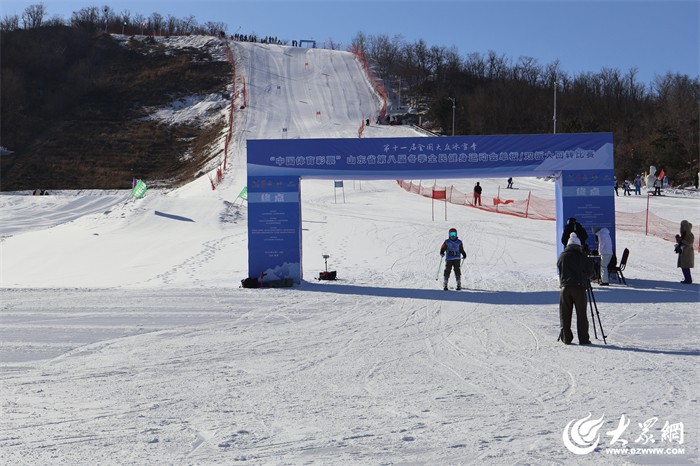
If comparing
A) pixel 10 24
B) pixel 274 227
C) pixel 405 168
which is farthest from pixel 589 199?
pixel 10 24

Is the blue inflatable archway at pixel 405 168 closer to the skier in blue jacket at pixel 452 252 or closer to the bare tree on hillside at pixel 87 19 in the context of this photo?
the skier in blue jacket at pixel 452 252

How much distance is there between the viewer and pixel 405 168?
669 inches

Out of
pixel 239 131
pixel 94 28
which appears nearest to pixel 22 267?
pixel 239 131

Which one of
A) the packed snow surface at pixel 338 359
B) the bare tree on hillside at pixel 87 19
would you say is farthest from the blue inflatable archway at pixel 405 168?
the bare tree on hillside at pixel 87 19

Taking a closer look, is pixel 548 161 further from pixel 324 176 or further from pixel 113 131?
pixel 113 131

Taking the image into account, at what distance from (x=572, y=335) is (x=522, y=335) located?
965mm

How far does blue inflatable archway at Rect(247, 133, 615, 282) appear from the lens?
658 inches

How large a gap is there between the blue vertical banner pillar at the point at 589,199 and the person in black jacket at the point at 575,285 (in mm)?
7065

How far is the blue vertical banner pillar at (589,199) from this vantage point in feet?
54.6

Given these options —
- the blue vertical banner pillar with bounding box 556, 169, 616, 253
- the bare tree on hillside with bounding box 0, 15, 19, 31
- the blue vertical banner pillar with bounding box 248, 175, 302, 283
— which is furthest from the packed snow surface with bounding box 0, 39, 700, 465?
the bare tree on hillside with bounding box 0, 15, 19, 31

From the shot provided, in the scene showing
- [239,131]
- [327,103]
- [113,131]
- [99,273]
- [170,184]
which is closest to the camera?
[99,273]

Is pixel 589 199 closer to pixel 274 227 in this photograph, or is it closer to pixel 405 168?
pixel 405 168

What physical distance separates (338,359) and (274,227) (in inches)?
320

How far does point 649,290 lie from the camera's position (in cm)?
1509
